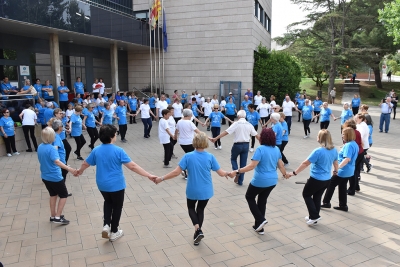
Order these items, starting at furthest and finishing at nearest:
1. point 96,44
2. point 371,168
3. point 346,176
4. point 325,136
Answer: point 96,44 → point 371,168 → point 346,176 → point 325,136

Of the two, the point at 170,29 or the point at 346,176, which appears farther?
the point at 170,29

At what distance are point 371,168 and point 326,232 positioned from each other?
4.58 metres

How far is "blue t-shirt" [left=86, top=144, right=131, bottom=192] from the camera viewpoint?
4.33m

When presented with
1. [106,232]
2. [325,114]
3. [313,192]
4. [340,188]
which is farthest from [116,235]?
[325,114]

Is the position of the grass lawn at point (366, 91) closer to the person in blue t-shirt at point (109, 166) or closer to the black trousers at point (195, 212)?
the black trousers at point (195, 212)

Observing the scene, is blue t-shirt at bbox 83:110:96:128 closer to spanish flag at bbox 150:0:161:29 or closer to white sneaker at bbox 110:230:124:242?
white sneaker at bbox 110:230:124:242

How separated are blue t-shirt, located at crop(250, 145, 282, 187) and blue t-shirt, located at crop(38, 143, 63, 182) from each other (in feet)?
9.86

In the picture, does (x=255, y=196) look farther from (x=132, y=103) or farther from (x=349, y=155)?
(x=132, y=103)

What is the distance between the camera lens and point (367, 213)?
18.9 feet

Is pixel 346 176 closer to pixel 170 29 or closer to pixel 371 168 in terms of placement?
pixel 371 168

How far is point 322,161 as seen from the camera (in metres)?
4.97

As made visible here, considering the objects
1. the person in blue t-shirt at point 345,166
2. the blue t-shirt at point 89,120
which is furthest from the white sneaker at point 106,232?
the blue t-shirt at point 89,120

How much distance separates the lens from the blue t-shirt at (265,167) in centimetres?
470

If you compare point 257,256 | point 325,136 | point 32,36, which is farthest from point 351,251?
point 32,36
